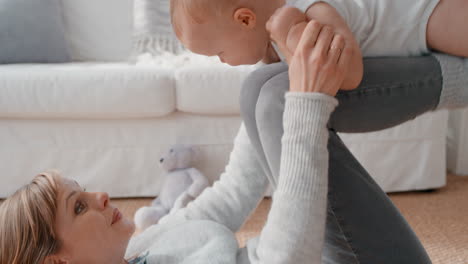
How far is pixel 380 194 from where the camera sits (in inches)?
32.4

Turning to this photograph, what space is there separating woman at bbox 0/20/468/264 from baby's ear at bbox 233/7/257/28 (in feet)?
0.60

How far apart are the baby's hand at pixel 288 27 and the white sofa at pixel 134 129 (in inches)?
43.0

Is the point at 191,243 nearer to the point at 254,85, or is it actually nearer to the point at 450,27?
the point at 254,85

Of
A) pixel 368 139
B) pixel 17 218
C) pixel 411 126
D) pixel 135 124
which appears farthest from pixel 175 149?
pixel 17 218

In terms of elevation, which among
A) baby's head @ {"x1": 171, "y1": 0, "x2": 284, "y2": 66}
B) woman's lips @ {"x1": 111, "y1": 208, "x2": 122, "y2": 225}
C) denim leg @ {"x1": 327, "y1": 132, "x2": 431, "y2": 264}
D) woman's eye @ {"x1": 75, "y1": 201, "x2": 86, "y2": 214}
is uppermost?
baby's head @ {"x1": 171, "y1": 0, "x2": 284, "y2": 66}

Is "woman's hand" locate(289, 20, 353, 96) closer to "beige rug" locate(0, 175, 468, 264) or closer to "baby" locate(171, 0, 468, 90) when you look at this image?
"baby" locate(171, 0, 468, 90)

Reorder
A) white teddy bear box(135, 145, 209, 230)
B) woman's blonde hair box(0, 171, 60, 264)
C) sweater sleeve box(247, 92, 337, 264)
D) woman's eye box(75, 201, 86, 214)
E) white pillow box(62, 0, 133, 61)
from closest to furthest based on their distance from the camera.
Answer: sweater sleeve box(247, 92, 337, 264) < woman's blonde hair box(0, 171, 60, 264) < woman's eye box(75, 201, 86, 214) < white teddy bear box(135, 145, 209, 230) < white pillow box(62, 0, 133, 61)

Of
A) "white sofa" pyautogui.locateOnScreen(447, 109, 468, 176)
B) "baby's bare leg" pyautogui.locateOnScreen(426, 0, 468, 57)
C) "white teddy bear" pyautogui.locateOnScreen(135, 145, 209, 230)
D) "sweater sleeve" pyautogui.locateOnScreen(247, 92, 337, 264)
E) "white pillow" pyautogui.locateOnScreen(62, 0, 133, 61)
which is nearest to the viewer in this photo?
"sweater sleeve" pyautogui.locateOnScreen(247, 92, 337, 264)

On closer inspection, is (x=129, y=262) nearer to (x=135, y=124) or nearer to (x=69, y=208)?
(x=69, y=208)

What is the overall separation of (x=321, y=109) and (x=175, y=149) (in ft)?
4.28

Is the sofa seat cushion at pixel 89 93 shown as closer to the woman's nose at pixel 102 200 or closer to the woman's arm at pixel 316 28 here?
the woman's nose at pixel 102 200

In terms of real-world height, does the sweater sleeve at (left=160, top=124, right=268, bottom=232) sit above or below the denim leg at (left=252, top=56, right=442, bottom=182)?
below

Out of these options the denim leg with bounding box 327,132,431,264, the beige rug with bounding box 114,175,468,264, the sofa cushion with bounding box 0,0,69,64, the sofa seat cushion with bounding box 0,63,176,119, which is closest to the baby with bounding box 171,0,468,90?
the denim leg with bounding box 327,132,431,264

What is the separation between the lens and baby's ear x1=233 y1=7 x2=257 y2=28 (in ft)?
2.99
